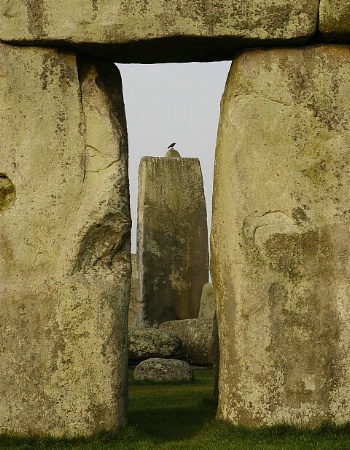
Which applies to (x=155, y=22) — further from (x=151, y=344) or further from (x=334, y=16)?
(x=151, y=344)

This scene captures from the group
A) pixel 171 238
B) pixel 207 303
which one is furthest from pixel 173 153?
pixel 207 303

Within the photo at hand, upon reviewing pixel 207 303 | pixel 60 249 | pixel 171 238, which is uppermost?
pixel 60 249

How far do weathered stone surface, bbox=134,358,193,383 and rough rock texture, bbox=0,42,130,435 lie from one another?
374cm

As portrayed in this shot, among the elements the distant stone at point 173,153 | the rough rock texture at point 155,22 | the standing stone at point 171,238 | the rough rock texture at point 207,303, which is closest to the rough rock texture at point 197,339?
the rough rock texture at point 207,303

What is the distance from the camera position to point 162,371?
1390 centimetres

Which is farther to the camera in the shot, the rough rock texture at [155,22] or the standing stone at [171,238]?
the standing stone at [171,238]

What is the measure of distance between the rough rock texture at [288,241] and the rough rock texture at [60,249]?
0.95 meters

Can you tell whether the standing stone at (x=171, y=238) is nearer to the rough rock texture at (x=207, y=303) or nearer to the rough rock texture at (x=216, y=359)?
the rough rock texture at (x=207, y=303)

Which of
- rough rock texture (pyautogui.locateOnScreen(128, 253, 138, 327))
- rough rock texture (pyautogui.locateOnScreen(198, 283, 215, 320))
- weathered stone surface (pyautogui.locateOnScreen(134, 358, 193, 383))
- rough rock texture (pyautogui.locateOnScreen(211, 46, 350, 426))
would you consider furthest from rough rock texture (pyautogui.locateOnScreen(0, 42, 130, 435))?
rough rock texture (pyautogui.locateOnScreen(128, 253, 138, 327))

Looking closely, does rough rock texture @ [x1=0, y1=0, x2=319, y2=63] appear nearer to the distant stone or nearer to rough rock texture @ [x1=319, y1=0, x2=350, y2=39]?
rough rock texture @ [x1=319, y1=0, x2=350, y2=39]

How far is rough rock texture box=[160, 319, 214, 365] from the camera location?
15.8 m

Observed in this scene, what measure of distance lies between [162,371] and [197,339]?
6.86ft

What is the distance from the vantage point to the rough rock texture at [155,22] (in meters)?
9.84

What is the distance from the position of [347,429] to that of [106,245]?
2410 millimetres
